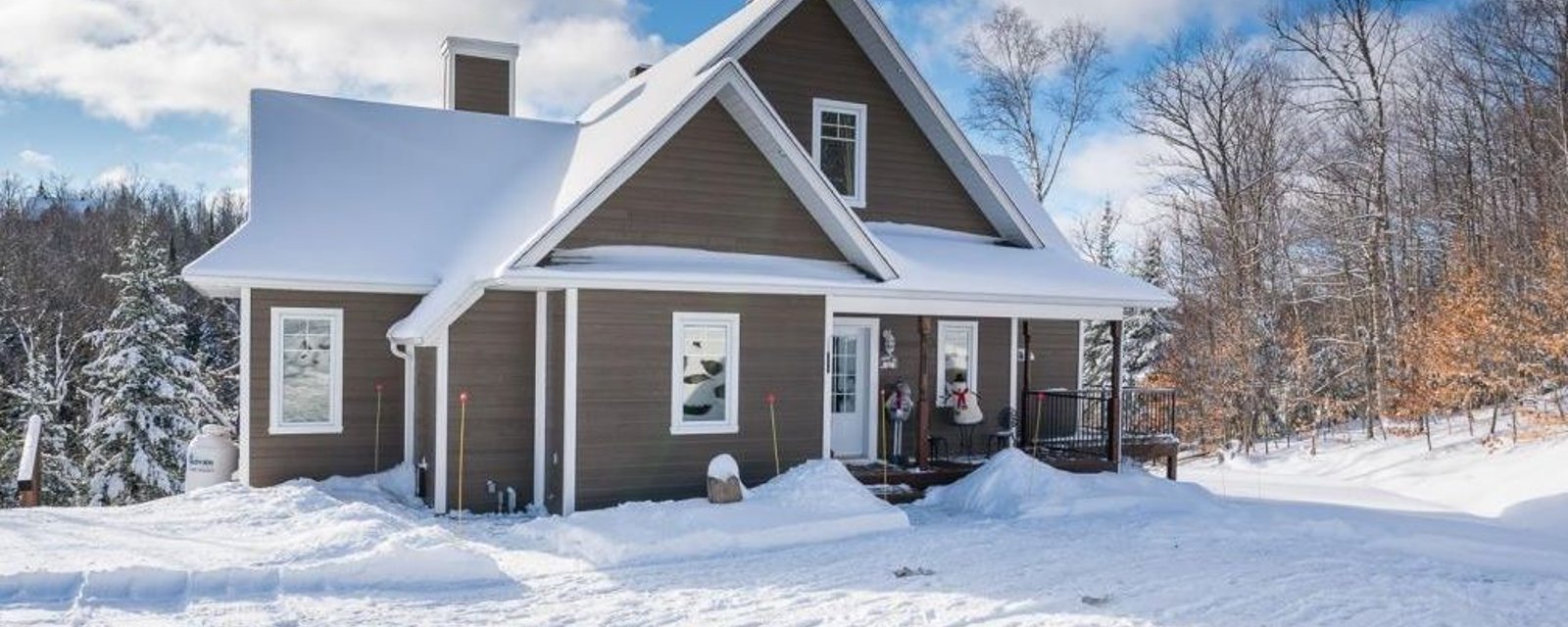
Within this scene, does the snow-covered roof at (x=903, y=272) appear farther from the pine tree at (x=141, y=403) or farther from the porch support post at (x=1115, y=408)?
the pine tree at (x=141, y=403)

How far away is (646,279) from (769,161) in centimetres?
212

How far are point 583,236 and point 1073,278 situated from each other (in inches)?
274

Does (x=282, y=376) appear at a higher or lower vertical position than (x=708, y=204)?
lower

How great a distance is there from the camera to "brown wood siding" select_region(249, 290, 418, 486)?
478 inches

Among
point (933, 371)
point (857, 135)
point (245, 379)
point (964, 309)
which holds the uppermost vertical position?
point (857, 135)

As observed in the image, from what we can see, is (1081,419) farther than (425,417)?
Yes

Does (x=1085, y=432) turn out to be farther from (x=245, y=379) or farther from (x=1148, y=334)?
(x=1148, y=334)

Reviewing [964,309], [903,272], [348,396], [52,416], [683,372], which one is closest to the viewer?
[683,372]

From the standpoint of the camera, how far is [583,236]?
10.9 m

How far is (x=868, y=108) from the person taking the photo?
579 inches

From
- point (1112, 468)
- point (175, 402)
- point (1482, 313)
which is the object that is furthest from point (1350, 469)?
point (175, 402)

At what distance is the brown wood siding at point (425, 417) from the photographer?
1141 centimetres

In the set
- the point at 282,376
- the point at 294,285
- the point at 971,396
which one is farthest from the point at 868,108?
the point at 282,376

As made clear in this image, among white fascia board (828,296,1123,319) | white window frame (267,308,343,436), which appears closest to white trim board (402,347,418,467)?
white window frame (267,308,343,436)
